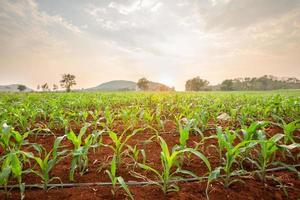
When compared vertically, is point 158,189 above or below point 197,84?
below

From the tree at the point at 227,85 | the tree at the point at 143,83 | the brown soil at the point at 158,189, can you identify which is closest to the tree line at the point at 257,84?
the tree at the point at 227,85

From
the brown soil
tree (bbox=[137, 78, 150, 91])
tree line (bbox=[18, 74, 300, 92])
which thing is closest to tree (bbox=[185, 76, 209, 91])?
tree line (bbox=[18, 74, 300, 92])

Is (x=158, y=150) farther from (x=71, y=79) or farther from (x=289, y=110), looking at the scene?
(x=71, y=79)

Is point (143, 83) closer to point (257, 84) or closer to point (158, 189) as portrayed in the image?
point (257, 84)

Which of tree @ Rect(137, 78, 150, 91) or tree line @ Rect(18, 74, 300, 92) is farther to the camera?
tree @ Rect(137, 78, 150, 91)

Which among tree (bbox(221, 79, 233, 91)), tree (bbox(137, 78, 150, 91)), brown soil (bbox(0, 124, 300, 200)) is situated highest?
tree (bbox(137, 78, 150, 91))

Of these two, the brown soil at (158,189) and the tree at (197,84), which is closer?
the brown soil at (158,189)

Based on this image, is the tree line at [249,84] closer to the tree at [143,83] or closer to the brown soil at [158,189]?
the tree at [143,83]

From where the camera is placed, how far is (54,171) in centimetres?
208

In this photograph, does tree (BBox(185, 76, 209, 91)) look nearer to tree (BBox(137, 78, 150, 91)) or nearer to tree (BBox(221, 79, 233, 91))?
tree (BBox(221, 79, 233, 91))

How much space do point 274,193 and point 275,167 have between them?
0.65m

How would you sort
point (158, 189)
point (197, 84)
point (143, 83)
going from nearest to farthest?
point (158, 189)
point (197, 84)
point (143, 83)

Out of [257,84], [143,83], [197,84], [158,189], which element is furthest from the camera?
[143,83]

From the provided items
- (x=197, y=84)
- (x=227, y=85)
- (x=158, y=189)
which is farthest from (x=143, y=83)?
(x=158, y=189)
